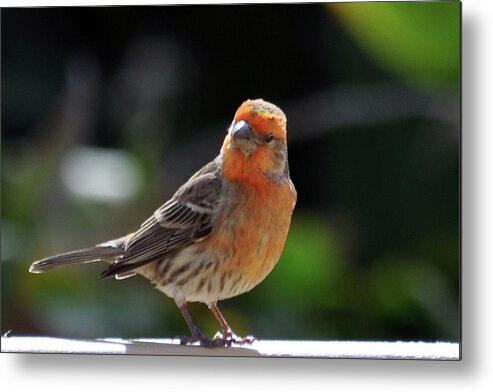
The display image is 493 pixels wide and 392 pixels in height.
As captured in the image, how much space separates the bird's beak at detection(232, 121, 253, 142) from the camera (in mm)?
6761

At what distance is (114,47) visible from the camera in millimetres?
7355

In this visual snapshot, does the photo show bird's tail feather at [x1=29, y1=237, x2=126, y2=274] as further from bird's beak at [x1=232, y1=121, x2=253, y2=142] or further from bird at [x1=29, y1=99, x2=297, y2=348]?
bird's beak at [x1=232, y1=121, x2=253, y2=142]

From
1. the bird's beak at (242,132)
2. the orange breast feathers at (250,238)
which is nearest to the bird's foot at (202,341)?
the orange breast feathers at (250,238)

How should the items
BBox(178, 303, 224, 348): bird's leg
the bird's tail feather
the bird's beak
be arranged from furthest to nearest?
1. the bird's tail feather
2. BBox(178, 303, 224, 348): bird's leg
3. the bird's beak

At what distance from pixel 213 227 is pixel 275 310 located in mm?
644

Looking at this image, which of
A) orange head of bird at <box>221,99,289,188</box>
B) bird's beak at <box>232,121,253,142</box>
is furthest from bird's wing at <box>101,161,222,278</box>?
bird's beak at <box>232,121,253,142</box>

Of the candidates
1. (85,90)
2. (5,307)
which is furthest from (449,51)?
(5,307)

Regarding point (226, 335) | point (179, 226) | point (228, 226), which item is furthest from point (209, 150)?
point (226, 335)

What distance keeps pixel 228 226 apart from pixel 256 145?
330mm

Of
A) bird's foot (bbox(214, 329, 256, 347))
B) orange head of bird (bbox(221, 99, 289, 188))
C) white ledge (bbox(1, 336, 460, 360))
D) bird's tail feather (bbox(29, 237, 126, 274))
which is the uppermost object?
orange head of bird (bbox(221, 99, 289, 188))

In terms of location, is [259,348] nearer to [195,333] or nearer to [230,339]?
[230,339]

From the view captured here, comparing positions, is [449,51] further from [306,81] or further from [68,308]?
[68,308]

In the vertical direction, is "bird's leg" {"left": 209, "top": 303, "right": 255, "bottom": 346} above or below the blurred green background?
below

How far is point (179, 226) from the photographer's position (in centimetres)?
696
